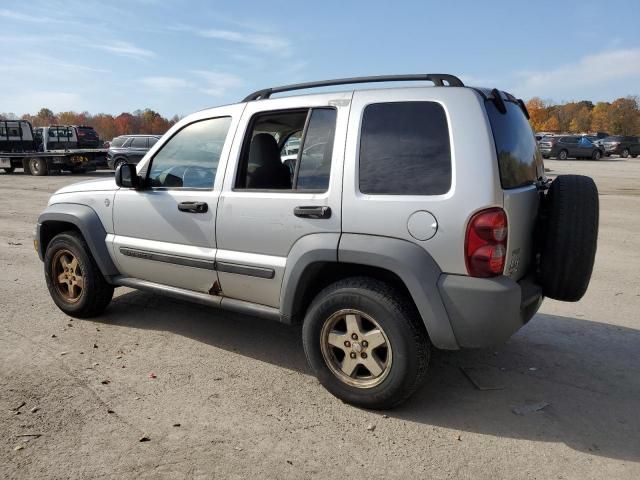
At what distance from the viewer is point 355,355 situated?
3223 millimetres

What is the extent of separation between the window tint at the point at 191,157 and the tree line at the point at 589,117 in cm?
10164

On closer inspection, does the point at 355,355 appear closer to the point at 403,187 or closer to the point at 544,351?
the point at 403,187

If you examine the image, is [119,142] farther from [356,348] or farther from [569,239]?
[569,239]

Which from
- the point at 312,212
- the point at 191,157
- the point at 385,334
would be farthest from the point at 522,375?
the point at 191,157

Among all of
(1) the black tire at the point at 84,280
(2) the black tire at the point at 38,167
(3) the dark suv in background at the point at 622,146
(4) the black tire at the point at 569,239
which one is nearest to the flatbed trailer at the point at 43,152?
(2) the black tire at the point at 38,167

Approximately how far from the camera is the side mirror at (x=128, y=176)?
4.12 metres

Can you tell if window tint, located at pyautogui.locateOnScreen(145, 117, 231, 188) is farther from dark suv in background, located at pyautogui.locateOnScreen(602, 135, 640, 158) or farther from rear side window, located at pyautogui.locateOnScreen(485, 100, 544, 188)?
dark suv in background, located at pyautogui.locateOnScreen(602, 135, 640, 158)

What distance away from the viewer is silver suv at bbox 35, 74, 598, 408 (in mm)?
2865

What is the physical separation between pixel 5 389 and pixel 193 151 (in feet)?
6.90

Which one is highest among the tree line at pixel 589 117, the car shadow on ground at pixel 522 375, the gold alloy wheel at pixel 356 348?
the tree line at pixel 589 117

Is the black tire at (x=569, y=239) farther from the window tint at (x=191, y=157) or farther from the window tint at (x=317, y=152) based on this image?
the window tint at (x=191, y=157)

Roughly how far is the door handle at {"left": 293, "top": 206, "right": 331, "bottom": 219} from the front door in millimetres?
751

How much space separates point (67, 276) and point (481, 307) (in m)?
3.74

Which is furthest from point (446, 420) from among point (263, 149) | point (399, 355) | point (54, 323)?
point (54, 323)
